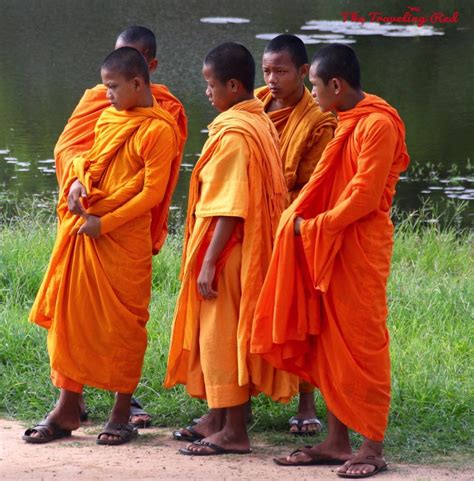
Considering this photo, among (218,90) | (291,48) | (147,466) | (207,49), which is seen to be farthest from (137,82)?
(207,49)

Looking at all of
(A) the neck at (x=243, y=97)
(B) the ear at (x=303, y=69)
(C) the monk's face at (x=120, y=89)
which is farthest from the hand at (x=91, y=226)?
(B) the ear at (x=303, y=69)

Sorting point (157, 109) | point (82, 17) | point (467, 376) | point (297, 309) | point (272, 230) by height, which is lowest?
point (467, 376)

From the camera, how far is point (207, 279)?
4.24 metres

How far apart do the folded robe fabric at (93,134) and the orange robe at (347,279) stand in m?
0.71

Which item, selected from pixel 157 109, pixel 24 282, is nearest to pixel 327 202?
pixel 157 109

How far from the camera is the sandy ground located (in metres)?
4.03

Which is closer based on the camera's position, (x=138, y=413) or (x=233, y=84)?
(x=233, y=84)

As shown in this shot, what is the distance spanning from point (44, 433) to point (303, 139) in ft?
5.11

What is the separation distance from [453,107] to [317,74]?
37.9 ft

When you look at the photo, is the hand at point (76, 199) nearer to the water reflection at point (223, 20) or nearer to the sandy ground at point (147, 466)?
the sandy ground at point (147, 466)

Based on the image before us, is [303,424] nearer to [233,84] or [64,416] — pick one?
[64,416]

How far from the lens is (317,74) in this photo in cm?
416

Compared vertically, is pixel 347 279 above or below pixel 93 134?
below

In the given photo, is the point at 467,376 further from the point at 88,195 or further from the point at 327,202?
the point at 88,195
